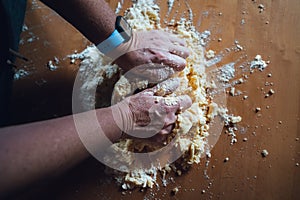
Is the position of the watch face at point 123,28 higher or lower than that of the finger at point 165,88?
higher

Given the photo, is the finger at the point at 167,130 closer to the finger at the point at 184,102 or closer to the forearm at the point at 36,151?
the finger at the point at 184,102

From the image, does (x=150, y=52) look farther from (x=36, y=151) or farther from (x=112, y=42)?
(x=36, y=151)

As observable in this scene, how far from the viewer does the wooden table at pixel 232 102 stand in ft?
3.13

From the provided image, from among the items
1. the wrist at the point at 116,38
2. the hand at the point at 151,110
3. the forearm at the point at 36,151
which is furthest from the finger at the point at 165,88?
the forearm at the point at 36,151

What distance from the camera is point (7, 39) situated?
0.84 m

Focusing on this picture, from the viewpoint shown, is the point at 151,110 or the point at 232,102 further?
the point at 232,102

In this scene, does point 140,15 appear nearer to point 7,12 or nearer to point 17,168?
point 7,12

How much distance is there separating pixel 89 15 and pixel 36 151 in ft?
1.33

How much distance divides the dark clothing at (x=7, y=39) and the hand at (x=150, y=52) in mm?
287

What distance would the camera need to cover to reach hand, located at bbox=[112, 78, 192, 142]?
84 cm

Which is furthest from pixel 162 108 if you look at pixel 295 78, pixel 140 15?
pixel 295 78

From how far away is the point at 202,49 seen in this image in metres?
1.02

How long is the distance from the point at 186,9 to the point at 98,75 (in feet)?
1.18

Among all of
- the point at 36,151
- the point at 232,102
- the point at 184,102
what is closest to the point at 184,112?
the point at 184,102
